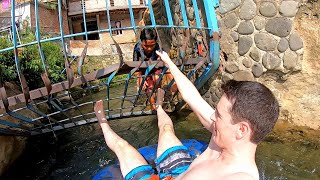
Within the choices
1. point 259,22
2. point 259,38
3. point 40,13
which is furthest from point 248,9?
point 40,13

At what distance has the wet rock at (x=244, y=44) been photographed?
13.9 ft

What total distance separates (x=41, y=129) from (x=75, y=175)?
26.3 inches

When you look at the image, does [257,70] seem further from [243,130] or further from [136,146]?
[243,130]

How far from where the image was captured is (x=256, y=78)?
4.29 metres

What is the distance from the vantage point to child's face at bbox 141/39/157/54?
4176mm

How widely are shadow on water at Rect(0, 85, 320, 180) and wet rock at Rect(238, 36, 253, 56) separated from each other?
103 cm

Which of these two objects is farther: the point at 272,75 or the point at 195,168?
the point at 272,75

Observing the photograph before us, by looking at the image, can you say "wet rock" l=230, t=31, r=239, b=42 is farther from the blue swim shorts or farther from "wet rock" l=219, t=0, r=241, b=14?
the blue swim shorts

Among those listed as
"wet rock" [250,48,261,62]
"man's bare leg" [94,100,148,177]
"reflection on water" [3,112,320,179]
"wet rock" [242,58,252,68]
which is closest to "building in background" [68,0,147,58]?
"reflection on water" [3,112,320,179]

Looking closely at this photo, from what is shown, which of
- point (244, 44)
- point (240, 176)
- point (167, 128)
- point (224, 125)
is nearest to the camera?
point (240, 176)

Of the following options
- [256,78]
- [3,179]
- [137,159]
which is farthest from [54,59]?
[137,159]

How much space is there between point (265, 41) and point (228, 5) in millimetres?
705

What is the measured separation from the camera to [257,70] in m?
4.24

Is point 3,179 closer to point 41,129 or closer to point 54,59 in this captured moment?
point 41,129
